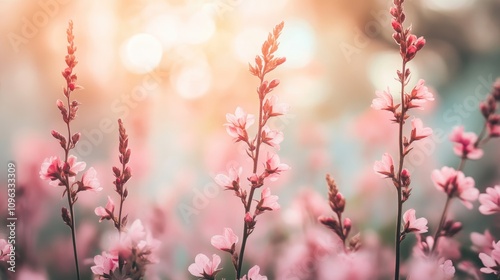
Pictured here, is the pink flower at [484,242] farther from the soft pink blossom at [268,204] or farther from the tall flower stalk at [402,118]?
the soft pink blossom at [268,204]

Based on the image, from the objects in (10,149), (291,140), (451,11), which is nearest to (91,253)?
(10,149)

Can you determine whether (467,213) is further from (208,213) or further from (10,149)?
(10,149)

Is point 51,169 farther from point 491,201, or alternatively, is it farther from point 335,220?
point 491,201

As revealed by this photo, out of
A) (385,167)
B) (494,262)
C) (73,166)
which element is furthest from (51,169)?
(494,262)

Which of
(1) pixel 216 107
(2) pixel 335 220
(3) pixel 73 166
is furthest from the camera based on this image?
(1) pixel 216 107

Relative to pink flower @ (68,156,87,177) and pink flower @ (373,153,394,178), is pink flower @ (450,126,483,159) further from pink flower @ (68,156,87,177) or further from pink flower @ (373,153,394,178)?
pink flower @ (68,156,87,177)
